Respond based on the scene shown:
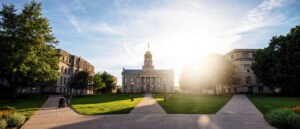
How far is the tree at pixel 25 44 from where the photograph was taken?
2205 centimetres

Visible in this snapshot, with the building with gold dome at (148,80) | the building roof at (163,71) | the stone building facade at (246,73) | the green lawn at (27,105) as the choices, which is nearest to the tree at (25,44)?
the green lawn at (27,105)

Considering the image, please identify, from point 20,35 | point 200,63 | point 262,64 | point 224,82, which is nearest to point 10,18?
point 20,35

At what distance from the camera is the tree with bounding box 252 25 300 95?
31562 mm

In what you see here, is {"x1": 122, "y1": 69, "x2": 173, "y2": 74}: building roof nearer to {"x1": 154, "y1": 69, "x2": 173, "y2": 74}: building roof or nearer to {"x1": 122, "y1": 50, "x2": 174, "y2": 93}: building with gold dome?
{"x1": 154, "y1": 69, "x2": 173, "y2": 74}: building roof

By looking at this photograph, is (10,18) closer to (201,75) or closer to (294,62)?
(201,75)

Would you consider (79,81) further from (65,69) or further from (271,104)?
(271,104)

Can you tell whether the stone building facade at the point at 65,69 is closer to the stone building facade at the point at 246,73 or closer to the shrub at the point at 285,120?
the shrub at the point at 285,120

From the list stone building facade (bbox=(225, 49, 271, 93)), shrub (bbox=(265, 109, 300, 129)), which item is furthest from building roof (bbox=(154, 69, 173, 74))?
shrub (bbox=(265, 109, 300, 129))

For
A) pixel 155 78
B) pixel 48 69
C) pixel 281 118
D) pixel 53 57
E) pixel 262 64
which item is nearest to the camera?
pixel 281 118

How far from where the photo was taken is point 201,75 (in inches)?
1636

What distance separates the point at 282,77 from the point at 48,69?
4459cm

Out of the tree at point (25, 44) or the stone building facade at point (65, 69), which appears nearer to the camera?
the tree at point (25, 44)

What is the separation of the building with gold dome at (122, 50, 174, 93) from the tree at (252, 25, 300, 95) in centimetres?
5409

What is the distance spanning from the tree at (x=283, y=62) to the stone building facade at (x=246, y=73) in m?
15.2
